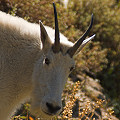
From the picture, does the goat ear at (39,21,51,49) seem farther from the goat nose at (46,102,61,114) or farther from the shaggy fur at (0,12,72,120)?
the goat nose at (46,102,61,114)

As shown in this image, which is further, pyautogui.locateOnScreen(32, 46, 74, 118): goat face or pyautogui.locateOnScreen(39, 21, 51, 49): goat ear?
pyautogui.locateOnScreen(39, 21, 51, 49): goat ear

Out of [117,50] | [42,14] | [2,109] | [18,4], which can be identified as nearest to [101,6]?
[117,50]

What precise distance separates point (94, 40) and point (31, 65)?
693 centimetres

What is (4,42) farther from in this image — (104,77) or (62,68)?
(104,77)

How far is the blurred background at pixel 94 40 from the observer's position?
6402 mm

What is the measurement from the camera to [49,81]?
120 inches

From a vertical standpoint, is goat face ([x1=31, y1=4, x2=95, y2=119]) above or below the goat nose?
above

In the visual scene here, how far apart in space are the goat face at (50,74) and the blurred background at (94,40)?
2.78m

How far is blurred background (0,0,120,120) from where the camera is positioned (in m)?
6.40

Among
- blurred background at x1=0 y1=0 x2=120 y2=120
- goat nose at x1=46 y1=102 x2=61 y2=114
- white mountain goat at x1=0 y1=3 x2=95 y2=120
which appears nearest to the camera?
goat nose at x1=46 y1=102 x2=61 y2=114

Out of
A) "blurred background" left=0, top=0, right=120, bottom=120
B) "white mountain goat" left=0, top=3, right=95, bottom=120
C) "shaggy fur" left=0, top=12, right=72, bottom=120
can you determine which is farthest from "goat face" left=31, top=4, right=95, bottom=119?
"blurred background" left=0, top=0, right=120, bottom=120

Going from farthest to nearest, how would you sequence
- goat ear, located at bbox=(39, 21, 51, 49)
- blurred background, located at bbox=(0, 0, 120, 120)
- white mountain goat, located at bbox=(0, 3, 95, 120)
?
blurred background, located at bbox=(0, 0, 120, 120) → goat ear, located at bbox=(39, 21, 51, 49) → white mountain goat, located at bbox=(0, 3, 95, 120)

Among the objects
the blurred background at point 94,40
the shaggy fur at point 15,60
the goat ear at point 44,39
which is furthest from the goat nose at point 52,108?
the blurred background at point 94,40

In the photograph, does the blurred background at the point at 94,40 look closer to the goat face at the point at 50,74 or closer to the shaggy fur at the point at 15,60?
the shaggy fur at the point at 15,60
